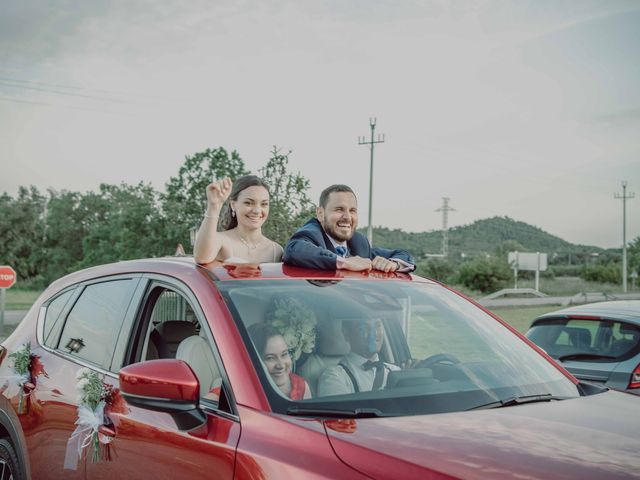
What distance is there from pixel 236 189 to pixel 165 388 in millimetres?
2790

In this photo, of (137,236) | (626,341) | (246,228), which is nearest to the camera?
(246,228)

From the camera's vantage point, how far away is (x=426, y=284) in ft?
11.9

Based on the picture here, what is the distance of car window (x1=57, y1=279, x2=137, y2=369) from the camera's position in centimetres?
339

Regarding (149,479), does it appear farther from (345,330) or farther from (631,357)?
(631,357)

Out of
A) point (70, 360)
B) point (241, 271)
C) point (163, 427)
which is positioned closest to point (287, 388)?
point (163, 427)

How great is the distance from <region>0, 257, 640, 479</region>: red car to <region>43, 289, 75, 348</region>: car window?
0.04 feet

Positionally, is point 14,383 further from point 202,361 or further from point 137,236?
point 137,236

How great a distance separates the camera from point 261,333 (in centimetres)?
272

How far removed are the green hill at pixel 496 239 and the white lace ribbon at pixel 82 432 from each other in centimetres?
10396

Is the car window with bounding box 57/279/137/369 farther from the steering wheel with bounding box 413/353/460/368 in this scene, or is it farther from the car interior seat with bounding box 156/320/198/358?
the steering wheel with bounding box 413/353/460/368

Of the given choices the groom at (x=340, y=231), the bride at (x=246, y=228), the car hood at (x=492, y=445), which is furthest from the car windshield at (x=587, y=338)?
the car hood at (x=492, y=445)

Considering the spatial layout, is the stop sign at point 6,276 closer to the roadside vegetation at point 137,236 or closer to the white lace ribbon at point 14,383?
the white lace ribbon at point 14,383

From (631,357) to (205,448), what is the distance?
519cm

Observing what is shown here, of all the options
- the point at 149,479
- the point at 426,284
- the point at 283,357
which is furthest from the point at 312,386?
the point at 426,284
